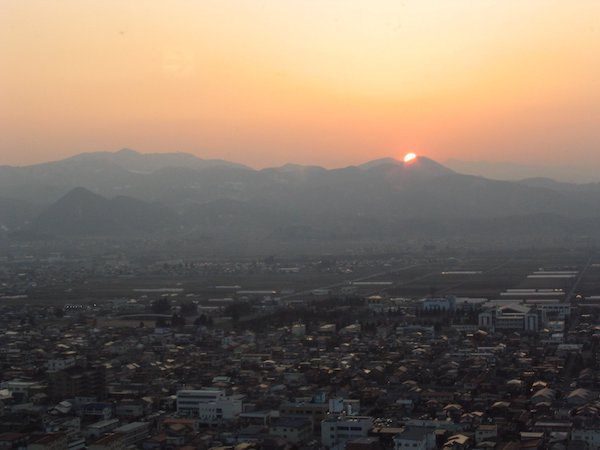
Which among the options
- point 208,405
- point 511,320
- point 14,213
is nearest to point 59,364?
point 208,405

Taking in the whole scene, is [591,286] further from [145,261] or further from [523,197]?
[523,197]

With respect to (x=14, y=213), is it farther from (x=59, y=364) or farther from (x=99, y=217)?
(x=59, y=364)

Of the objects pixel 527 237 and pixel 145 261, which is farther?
pixel 527 237

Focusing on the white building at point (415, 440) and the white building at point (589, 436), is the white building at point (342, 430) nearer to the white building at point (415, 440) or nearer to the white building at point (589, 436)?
the white building at point (415, 440)

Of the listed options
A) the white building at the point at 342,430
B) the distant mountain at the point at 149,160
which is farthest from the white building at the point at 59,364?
→ the distant mountain at the point at 149,160

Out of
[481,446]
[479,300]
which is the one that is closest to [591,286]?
[479,300]
